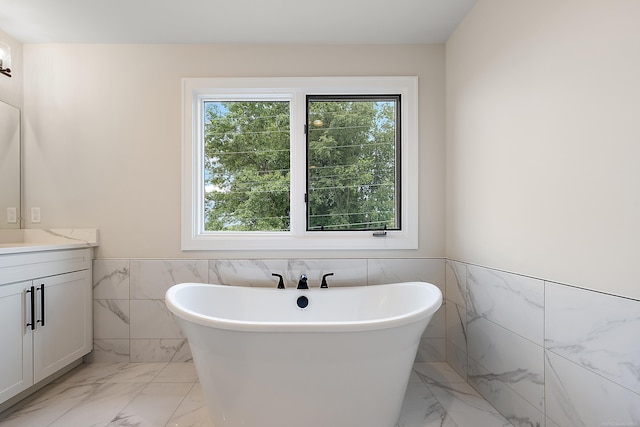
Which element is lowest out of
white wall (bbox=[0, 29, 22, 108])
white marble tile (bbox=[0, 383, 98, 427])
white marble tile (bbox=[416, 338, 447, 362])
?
white marble tile (bbox=[0, 383, 98, 427])

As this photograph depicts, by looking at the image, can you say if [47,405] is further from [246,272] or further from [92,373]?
[246,272]

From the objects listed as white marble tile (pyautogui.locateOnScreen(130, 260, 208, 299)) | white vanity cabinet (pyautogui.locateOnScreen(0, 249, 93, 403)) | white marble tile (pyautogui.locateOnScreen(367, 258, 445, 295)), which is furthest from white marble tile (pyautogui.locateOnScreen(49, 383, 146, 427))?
white marble tile (pyautogui.locateOnScreen(367, 258, 445, 295))

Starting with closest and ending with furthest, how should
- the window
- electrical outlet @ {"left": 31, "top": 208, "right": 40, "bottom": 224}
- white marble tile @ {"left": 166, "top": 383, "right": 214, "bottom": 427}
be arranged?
white marble tile @ {"left": 166, "top": 383, "right": 214, "bottom": 427}, electrical outlet @ {"left": 31, "top": 208, "right": 40, "bottom": 224}, the window

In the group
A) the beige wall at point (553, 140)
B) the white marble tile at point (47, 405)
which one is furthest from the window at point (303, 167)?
the white marble tile at point (47, 405)

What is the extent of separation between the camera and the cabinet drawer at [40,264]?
1735 millimetres

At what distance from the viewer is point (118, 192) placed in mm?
2387

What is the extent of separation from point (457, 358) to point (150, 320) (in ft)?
7.10

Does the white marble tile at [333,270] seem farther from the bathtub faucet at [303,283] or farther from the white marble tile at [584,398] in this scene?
the white marble tile at [584,398]

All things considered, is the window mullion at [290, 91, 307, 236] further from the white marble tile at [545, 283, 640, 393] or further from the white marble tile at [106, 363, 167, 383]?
the white marble tile at [545, 283, 640, 393]

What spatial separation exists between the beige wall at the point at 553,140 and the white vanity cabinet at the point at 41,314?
260 cm

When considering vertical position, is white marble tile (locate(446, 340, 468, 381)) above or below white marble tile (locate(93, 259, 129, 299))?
below

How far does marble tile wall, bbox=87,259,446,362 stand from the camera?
2.36m

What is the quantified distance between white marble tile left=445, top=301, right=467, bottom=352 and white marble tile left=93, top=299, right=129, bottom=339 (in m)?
2.31

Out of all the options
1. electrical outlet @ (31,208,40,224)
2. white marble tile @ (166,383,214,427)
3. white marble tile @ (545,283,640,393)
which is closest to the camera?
white marble tile @ (545,283,640,393)
